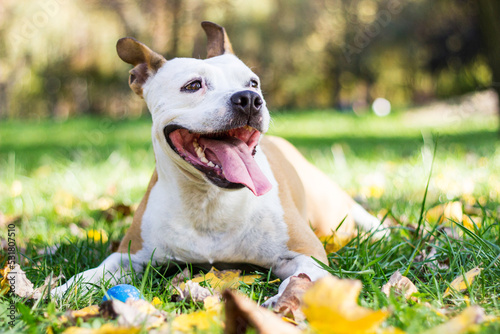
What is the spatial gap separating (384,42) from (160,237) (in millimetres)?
20150

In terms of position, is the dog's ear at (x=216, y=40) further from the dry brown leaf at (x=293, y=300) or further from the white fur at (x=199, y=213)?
the dry brown leaf at (x=293, y=300)

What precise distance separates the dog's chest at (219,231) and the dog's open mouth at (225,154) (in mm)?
211

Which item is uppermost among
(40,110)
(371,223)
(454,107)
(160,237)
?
(160,237)

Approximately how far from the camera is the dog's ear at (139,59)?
2.54 metres

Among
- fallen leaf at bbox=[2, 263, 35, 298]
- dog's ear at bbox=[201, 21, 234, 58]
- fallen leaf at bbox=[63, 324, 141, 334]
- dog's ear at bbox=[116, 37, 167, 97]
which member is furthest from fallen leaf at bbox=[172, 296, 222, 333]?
dog's ear at bbox=[201, 21, 234, 58]

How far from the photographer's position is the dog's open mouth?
83.9 inches

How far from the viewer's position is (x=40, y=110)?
24125mm

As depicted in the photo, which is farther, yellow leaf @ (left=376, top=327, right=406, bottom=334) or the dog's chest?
the dog's chest

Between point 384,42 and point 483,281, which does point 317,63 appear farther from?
point 483,281

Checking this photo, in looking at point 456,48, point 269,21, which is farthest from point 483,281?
point 269,21

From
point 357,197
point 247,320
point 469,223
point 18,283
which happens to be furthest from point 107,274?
point 357,197

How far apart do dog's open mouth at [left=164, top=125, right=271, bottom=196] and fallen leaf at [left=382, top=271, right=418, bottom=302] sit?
2.05ft

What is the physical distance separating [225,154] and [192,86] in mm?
409

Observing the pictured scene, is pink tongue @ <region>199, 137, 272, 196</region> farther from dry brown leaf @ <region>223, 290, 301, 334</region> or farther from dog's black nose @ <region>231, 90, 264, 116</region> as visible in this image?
dry brown leaf @ <region>223, 290, 301, 334</region>
